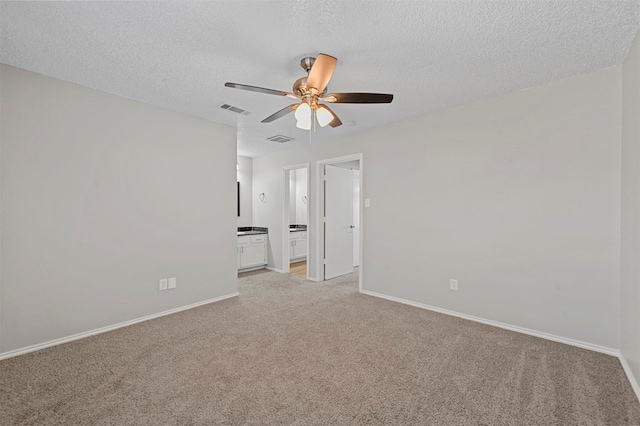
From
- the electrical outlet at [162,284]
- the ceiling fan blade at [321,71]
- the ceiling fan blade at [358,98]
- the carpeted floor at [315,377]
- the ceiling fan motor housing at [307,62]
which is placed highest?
the ceiling fan motor housing at [307,62]

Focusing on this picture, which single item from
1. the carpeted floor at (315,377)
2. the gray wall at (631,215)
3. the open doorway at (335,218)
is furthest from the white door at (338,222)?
the gray wall at (631,215)

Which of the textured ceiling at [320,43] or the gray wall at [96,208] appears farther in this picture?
the gray wall at [96,208]

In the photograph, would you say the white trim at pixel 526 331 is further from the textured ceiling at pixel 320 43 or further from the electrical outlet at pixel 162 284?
the electrical outlet at pixel 162 284

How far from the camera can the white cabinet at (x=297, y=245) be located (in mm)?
6305

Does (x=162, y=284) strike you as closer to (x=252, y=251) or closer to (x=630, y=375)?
(x=252, y=251)

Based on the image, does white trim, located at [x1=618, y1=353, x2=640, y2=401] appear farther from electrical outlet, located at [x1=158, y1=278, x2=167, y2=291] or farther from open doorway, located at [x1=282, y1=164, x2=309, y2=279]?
electrical outlet, located at [x1=158, y1=278, x2=167, y2=291]

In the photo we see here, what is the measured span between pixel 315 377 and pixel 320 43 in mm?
2443

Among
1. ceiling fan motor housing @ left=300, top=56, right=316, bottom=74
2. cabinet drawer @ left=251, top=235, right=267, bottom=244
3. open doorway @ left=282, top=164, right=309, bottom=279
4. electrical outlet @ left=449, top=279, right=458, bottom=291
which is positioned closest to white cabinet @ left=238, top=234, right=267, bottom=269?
cabinet drawer @ left=251, top=235, right=267, bottom=244

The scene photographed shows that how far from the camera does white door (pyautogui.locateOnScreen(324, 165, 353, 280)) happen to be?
16.7 ft

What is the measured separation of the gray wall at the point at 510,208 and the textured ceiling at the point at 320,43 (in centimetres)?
35

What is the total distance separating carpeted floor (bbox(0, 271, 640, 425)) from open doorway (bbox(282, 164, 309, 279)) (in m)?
2.56

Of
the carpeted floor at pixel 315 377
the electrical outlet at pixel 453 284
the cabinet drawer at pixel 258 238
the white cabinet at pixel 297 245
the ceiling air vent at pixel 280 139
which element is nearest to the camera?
the carpeted floor at pixel 315 377

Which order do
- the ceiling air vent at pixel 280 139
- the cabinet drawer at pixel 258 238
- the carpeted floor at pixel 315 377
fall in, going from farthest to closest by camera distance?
the cabinet drawer at pixel 258 238
the ceiling air vent at pixel 280 139
the carpeted floor at pixel 315 377

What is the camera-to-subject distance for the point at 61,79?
8.78 feet
